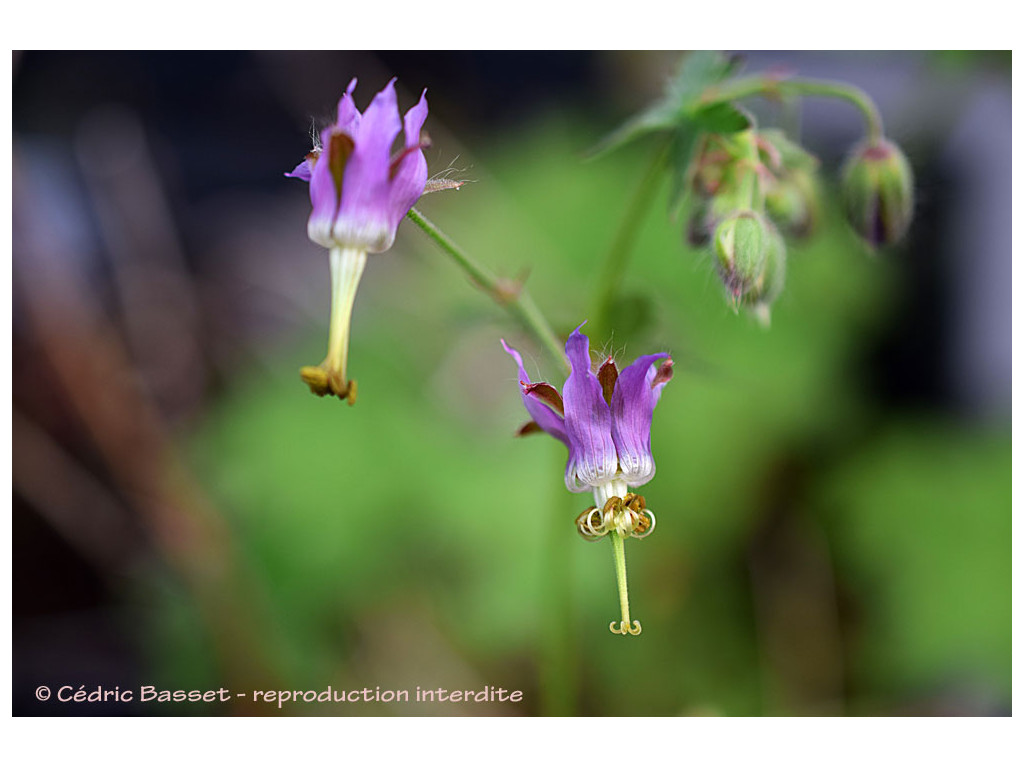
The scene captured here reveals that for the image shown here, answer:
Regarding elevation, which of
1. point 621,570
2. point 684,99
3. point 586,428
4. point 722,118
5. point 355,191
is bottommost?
point 621,570

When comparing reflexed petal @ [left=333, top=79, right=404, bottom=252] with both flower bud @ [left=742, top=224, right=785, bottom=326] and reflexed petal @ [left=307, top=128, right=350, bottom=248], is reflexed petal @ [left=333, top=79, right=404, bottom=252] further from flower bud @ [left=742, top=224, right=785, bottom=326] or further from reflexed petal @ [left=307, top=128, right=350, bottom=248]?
flower bud @ [left=742, top=224, right=785, bottom=326]

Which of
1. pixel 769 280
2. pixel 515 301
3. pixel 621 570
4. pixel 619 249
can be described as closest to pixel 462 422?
pixel 619 249

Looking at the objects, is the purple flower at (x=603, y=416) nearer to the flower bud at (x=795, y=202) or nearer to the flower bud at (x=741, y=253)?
the flower bud at (x=741, y=253)

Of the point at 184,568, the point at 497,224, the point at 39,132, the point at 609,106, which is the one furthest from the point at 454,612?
the point at 39,132


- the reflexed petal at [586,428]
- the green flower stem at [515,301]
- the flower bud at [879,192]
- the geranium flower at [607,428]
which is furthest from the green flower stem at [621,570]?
the flower bud at [879,192]

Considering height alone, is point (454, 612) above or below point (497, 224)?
below

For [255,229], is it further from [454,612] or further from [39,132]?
[454,612]

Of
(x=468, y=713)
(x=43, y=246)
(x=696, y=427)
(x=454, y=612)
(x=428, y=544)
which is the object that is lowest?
(x=468, y=713)

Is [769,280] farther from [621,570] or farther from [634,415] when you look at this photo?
[621,570]
